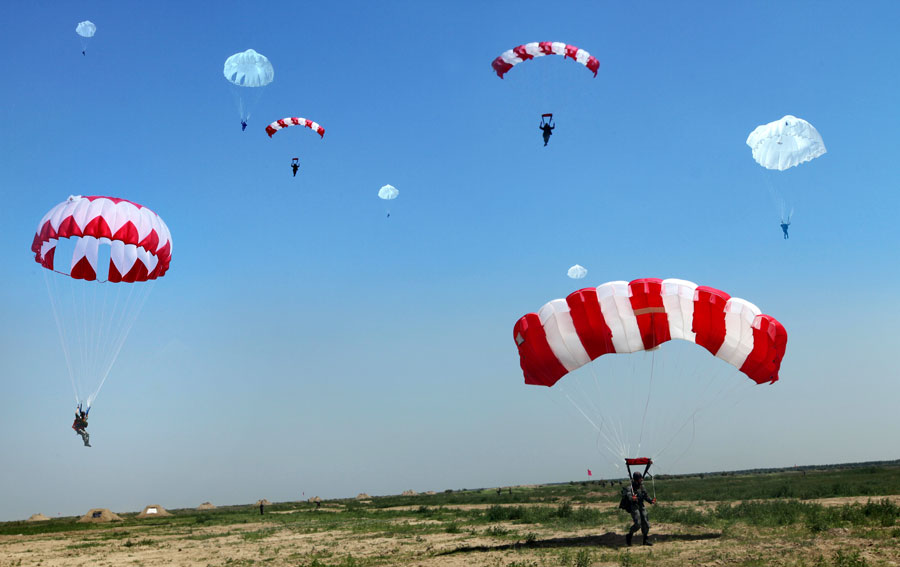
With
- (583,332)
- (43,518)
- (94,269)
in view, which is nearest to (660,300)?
(583,332)

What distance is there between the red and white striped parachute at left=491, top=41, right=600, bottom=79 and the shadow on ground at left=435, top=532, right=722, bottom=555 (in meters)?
14.2

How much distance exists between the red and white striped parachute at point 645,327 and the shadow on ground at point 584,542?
416 cm

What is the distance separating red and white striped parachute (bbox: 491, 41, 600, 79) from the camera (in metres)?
21.6

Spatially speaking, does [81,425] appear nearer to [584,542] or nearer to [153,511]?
[584,542]

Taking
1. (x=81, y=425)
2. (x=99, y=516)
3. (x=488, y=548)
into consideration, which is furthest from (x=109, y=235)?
(x=99, y=516)

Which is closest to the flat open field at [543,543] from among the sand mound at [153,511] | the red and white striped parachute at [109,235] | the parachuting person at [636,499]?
the parachuting person at [636,499]

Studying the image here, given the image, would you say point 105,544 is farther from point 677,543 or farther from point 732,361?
point 732,361

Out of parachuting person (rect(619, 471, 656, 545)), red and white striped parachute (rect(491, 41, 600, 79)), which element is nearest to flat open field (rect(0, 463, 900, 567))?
parachuting person (rect(619, 471, 656, 545))

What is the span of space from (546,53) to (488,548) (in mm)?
15245

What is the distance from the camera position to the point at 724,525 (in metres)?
19.9

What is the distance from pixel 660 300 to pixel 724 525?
839cm

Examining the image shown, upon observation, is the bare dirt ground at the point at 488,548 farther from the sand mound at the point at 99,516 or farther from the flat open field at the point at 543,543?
the sand mound at the point at 99,516

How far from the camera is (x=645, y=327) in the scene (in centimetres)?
1644

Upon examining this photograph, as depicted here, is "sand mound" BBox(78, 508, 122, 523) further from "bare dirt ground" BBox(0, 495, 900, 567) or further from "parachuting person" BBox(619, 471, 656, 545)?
"parachuting person" BBox(619, 471, 656, 545)
